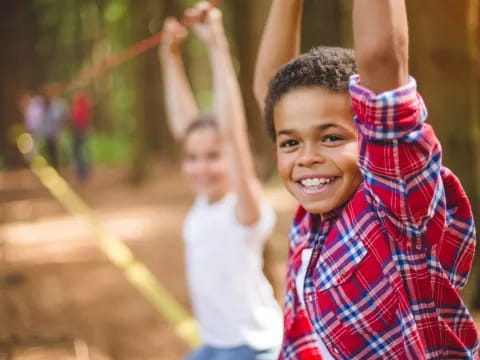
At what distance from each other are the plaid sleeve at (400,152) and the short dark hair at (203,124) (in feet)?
5.19

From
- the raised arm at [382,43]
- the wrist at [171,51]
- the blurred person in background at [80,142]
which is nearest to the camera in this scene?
the raised arm at [382,43]

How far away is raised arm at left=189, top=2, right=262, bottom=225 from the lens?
232cm

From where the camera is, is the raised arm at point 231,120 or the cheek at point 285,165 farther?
the raised arm at point 231,120

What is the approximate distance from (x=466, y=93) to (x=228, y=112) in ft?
4.51

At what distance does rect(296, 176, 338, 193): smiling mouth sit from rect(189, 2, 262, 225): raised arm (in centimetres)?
104

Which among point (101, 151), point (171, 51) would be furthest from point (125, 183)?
point (171, 51)

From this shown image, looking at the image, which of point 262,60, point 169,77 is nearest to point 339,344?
point 262,60

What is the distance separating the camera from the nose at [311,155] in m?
1.24

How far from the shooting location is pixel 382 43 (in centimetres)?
100

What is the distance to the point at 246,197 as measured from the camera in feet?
7.63

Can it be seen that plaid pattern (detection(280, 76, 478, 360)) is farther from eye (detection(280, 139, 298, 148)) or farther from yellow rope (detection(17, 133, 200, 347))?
yellow rope (detection(17, 133, 200, 347))

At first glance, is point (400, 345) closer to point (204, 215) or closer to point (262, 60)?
point (262, 60)

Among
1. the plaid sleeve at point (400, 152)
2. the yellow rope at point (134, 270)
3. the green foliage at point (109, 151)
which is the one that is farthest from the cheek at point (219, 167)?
the green foliage at point (109, 151)

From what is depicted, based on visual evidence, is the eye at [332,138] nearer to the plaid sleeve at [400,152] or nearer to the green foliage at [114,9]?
the plaid sleeve at [400,152]
